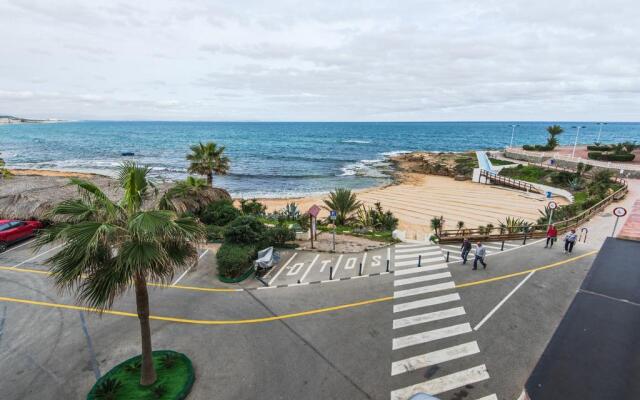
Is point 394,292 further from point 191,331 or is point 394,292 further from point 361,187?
point 361,187

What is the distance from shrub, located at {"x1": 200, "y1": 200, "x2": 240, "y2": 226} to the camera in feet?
80.7

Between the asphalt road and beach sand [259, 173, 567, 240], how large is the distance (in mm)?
10542

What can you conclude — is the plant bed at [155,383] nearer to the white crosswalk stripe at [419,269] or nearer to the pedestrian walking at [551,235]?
the white crosswalk stripe at [419,269]

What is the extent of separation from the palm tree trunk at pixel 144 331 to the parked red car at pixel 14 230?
1726 centimetres

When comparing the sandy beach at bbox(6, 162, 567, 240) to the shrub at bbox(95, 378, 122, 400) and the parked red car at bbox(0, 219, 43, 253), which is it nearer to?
the parked red car at bbox(0, 219, 43, 253)

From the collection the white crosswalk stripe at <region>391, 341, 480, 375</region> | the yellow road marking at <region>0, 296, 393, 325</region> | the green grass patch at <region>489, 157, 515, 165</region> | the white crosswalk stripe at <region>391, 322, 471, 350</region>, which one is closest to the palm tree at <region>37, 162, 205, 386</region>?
the yellow road marking at <region>0, 296, 393, 325</region>

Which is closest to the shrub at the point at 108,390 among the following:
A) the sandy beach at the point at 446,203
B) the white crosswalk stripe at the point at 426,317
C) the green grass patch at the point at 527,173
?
the white crosswalk stripe at the point at 426,317

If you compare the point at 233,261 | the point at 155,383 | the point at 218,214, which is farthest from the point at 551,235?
the point at 218,214

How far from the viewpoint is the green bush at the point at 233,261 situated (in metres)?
16.7

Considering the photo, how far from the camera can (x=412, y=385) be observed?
975 cm

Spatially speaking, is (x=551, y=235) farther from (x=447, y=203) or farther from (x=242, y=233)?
(x=447, y=203)

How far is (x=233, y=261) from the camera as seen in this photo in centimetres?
1662

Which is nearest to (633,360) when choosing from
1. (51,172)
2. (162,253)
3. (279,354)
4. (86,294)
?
(279,354)

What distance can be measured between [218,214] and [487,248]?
18.5m
